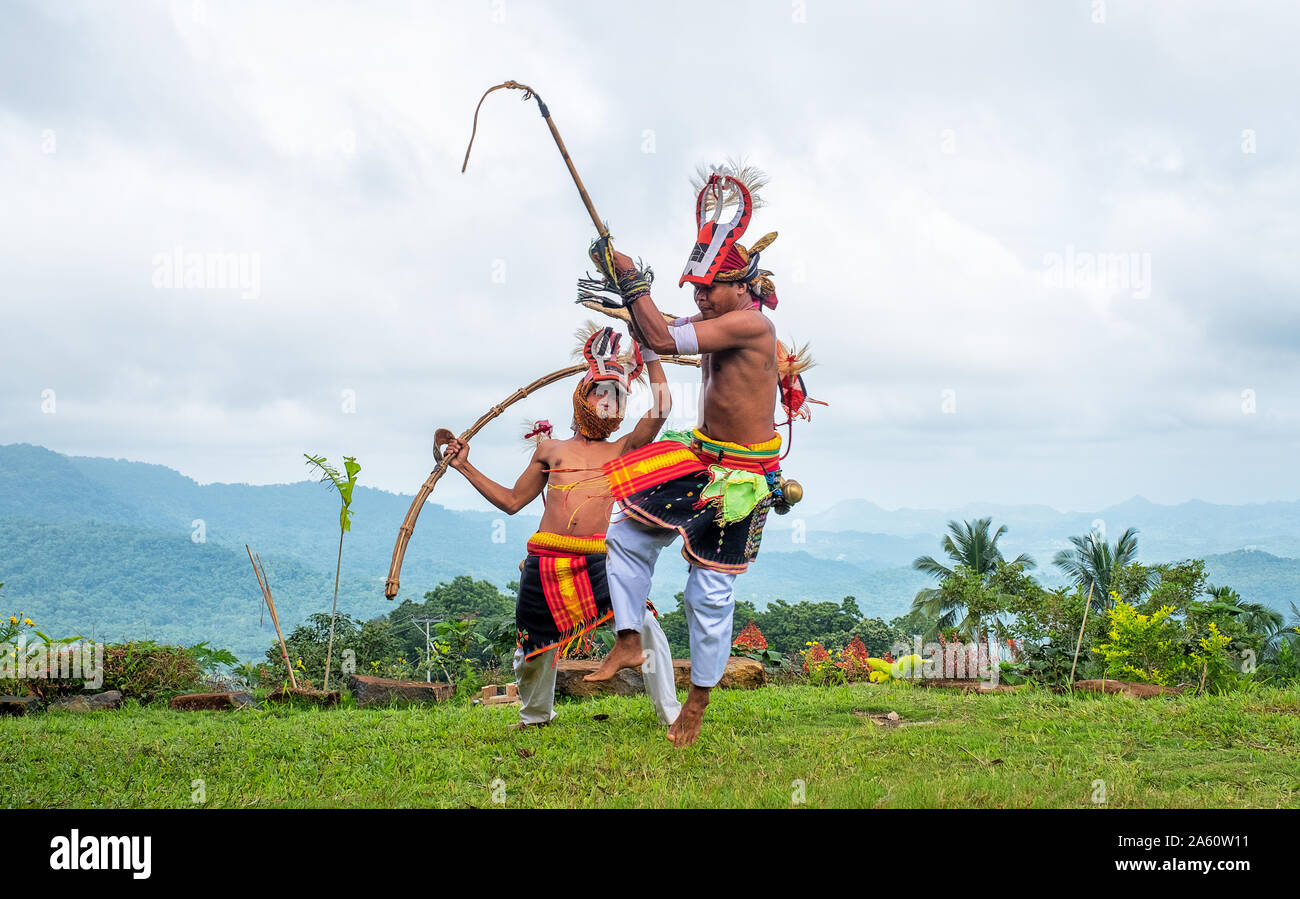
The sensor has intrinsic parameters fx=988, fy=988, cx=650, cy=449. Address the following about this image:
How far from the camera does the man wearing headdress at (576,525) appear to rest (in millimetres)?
5391

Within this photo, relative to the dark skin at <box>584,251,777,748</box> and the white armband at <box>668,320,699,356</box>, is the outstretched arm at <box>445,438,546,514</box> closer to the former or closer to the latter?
the dark skin at <box>584,251,777,748</box>

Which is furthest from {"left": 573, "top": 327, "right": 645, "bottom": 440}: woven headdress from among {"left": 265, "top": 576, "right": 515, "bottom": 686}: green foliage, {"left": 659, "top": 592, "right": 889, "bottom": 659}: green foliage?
{"left": 659, "top": 592, "right": 889, "bottom": 659}: green foliage

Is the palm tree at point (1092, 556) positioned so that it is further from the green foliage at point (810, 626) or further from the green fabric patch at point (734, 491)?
the green fabric patch at point (734, 491)

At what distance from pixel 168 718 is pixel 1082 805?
19.3 feet

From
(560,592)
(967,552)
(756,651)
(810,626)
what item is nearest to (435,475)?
(560,592)

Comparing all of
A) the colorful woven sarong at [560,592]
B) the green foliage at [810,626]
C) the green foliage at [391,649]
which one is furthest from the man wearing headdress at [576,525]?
the green foliage at [810,626]

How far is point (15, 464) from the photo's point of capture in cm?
8962

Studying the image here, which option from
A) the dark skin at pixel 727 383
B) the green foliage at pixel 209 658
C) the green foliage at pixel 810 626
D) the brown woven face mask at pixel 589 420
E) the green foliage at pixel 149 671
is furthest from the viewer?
the green foliage at pixel 810 626

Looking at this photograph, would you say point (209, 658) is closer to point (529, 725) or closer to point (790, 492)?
point (529, 725)

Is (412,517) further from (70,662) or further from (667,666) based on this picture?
(70,662)

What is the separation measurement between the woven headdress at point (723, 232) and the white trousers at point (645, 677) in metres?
1.96

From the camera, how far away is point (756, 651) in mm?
9359
